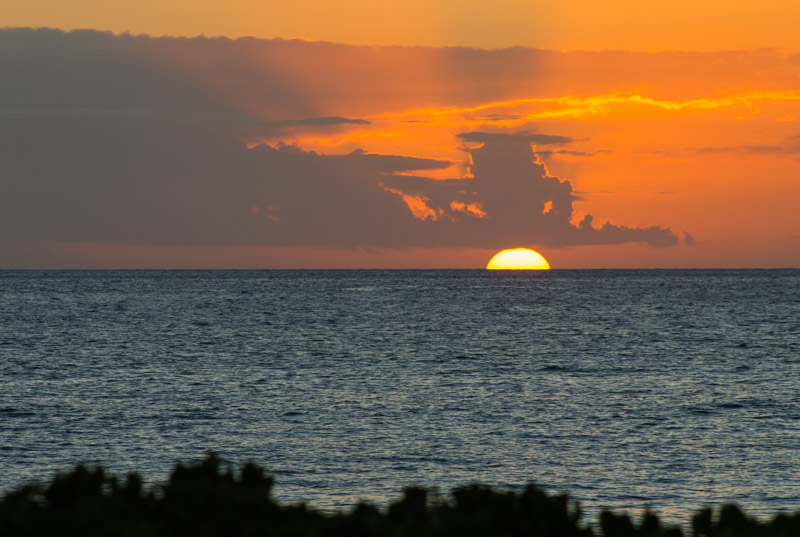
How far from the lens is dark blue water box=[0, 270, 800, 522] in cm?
2603

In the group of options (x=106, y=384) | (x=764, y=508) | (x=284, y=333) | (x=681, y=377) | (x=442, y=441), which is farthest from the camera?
(x=284, y=333)

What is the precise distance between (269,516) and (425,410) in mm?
28508

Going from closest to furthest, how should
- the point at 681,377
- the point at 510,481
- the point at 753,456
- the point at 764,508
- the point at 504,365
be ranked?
the point at 764,508
the point at 510,481
the point at 753,456
the point at 681,377
the point at 504,365

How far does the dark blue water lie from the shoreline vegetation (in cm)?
1338

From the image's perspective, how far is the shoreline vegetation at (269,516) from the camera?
339 inches

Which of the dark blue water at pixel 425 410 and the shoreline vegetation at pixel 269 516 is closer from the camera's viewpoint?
the shoreline vegetation at pixel 269 516

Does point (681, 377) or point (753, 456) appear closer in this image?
point (753, 456)

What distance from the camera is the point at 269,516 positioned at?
31.0ft

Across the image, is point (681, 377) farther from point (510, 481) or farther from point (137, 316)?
point (137, 316)

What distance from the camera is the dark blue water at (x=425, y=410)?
26031 millimetres

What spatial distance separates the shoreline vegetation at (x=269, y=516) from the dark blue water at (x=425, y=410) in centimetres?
1338

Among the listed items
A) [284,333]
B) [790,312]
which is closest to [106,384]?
[284,333]

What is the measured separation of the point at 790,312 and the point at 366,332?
64404 millimetres

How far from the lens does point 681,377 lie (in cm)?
5088
